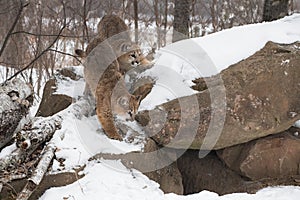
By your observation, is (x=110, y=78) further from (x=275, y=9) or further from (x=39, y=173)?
(x=275, y=9)

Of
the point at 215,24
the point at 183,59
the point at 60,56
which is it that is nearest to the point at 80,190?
the point at 183,59

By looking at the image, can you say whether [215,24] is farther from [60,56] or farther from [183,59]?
[183,59]

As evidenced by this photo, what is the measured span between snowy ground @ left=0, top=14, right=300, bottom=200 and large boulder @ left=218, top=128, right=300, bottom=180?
334 mm

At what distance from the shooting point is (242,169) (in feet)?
14.7

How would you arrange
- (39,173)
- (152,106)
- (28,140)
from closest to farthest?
(39,173) → (28,140) → (152,106)

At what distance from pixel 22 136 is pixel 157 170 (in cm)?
145

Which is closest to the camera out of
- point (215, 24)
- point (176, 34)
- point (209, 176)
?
point (209, 176)

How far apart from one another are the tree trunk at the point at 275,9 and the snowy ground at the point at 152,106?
0.61m

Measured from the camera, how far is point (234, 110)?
4305mm

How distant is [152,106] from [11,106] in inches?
60.9

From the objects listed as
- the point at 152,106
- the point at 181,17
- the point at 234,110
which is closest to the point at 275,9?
the point at 181,17

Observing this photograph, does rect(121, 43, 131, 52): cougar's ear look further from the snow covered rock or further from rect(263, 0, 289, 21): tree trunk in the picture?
rect(263, 0, 289, 21): tree trunk

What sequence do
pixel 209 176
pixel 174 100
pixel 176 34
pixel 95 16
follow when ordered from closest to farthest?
1. pixel 174 100
2. pixel 209 176
3. pixel 176 34
4. pixel 95 16

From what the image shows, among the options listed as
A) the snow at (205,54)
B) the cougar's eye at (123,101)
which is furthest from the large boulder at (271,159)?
the cougar's eye at (123,101)
